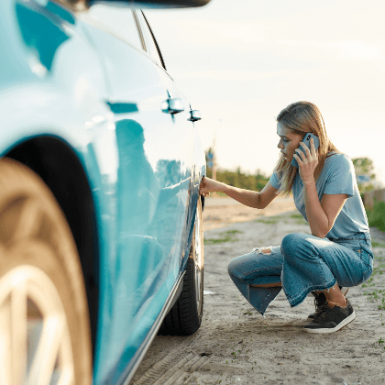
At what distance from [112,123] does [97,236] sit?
27cm

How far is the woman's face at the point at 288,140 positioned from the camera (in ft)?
10.1

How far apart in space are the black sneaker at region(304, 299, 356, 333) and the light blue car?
1.80 meters

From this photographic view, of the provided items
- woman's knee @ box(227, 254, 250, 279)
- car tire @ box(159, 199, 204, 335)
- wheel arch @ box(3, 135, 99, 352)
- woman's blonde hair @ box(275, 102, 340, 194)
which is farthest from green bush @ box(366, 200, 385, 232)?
wheel arch @ box(3, 135, 99, 352)

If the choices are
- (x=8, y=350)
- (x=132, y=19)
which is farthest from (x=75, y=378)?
(x=132, y=19)

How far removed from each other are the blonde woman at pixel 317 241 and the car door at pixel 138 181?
4.15 feet

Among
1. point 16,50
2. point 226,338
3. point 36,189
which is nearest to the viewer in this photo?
point 16,50

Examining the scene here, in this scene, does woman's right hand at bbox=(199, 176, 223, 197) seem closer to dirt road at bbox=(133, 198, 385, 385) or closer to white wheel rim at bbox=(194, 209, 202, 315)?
white wheel rim at bbox=(194, 209, 202, 315)

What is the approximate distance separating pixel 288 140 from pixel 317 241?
0.70m

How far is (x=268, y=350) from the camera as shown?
104 inches

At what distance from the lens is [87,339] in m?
1.00

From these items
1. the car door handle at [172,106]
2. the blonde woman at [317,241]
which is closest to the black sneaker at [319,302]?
the blonde woman at [317,241]

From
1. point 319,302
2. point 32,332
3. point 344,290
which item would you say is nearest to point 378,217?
point 344,290

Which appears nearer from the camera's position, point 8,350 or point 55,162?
point 8,350

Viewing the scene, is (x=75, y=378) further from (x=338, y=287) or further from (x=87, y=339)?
(x=338, y=287)
